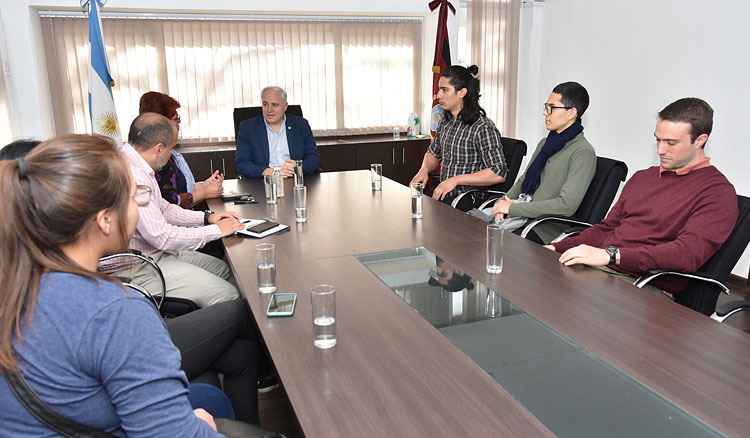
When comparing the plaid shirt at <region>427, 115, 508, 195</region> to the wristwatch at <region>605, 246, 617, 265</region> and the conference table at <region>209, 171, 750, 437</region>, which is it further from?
the wristwatch at <region>605, 246, 617, 265</region>

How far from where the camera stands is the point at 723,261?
89.1 inches

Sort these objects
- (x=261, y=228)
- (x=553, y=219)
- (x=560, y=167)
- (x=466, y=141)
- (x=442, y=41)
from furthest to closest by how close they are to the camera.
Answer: (x=442, y=41) < (x=466, y=141) < (x=560, y=167) < (x=553, y=219) < (x=261, y=228)

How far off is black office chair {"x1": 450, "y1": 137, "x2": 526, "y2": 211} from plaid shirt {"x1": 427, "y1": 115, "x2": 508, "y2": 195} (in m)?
0.07

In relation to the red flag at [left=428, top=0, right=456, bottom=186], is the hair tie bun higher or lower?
lower

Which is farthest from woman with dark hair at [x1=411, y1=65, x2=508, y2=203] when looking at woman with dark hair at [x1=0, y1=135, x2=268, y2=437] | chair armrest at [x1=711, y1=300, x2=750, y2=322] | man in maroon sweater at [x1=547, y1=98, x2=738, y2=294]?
woman with dark hair at [x1=0, y1=135, x2=268, y2=437]

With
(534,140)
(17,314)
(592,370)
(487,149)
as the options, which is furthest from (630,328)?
(534,140)

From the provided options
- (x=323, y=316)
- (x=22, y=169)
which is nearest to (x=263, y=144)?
(x=323, y=316)

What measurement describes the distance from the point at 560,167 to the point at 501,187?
2.65 ft

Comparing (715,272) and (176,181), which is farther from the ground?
(176,181)

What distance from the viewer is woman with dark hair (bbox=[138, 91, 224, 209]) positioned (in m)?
3.38

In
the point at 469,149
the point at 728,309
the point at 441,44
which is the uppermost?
the point at 441,44

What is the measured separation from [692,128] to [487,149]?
5.59 ft

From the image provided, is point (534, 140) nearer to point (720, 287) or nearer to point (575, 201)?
point (575, 201)

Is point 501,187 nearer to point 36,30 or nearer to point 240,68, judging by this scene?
point 240,68
